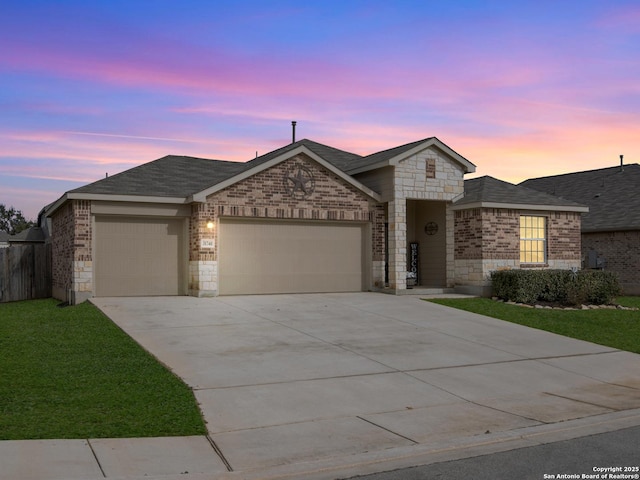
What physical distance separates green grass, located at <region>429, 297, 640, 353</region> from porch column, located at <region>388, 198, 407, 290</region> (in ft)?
7.01

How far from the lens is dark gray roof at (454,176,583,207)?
856 inches

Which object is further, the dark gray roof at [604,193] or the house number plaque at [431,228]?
the dark gray roof at [604,193]

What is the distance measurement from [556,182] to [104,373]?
31634 mm

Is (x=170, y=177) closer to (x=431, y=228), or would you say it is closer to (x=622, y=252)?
(x=431, y=228)

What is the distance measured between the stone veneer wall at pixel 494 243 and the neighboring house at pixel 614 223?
4509mm

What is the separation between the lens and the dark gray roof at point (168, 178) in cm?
1936

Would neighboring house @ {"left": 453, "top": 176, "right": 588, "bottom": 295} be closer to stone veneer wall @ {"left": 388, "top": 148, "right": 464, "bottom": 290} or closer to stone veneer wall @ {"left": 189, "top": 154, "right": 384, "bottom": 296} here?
stone veneer wall @ {"left": 388, "top": 148, "right": 464, "bottom": 290}

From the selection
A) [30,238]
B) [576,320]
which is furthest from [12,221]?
[576,320]

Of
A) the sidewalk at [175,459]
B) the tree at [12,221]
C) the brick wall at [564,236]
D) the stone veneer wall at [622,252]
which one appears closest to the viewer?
the sidewalk at [175,459]

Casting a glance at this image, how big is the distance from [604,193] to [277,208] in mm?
18625

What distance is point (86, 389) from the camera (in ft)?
28.9

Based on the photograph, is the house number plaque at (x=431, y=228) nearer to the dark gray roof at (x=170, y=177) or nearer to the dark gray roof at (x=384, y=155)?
the dark gray roof at (x=384, y=155)

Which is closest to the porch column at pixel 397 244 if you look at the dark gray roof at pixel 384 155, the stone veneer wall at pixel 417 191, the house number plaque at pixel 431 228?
the stone veneer wall at pixel 417 191

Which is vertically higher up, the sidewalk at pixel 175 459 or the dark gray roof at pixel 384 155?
the dark gray roof at pixel 384 155
